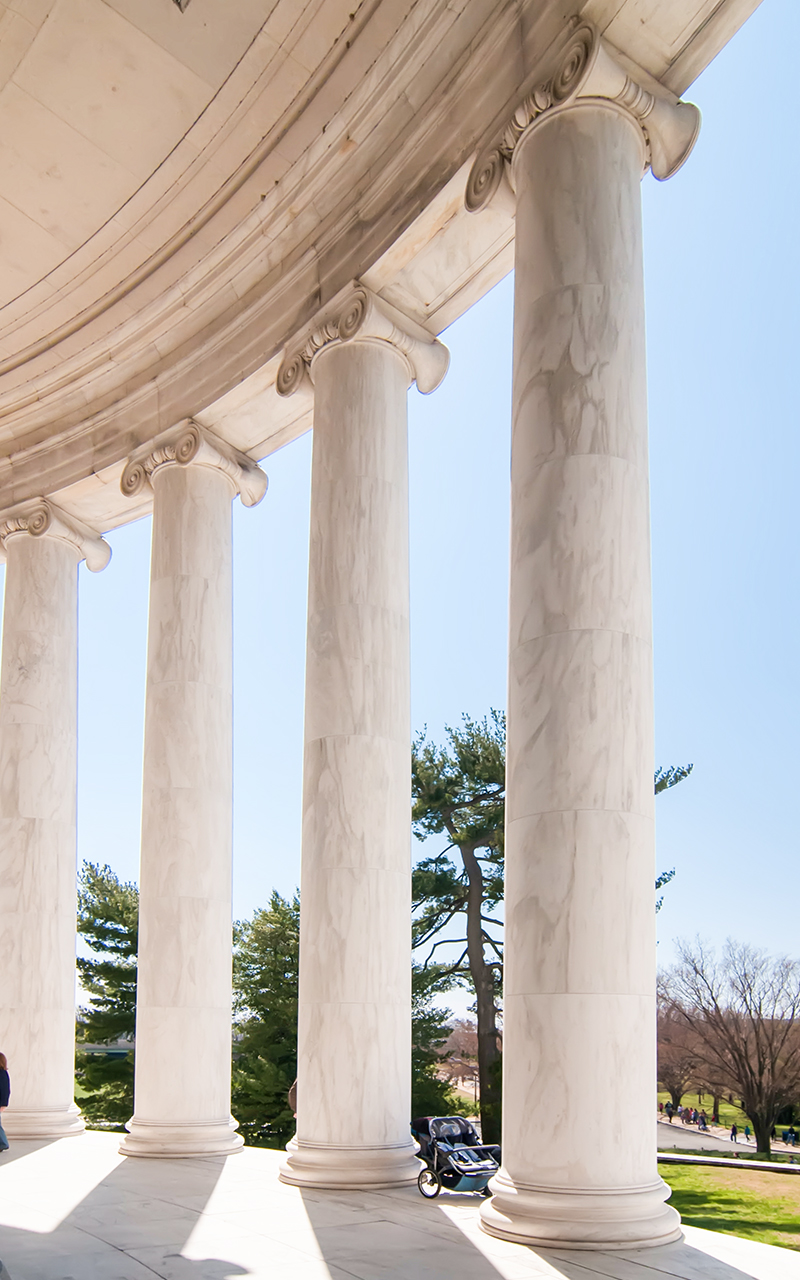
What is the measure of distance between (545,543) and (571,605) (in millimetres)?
10953

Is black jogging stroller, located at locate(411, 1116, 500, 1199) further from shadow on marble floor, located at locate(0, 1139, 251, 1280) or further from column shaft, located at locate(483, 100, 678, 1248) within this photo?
shadow on marble floor, located at locate(0, 1139, 251, 1280)

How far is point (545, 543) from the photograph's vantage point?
17412cm

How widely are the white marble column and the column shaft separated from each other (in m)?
0.29

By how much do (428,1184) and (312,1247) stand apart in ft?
140

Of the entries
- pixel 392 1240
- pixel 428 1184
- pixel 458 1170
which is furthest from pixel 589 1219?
pixel 428 1184

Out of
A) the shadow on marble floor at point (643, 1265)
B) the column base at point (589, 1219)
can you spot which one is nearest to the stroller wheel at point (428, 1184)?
the column base at point (589, 1219)

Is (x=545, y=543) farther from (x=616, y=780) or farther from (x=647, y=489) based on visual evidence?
(x=616, y=780)

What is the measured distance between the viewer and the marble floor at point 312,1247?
140375 millimetres

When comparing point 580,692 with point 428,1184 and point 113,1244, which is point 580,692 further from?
point 113,1244

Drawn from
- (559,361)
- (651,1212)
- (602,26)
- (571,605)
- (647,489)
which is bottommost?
(651,1212)

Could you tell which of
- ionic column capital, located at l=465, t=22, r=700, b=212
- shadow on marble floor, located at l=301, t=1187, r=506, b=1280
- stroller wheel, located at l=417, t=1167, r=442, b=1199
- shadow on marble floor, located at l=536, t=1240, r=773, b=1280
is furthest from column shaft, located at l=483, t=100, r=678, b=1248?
stroller wheel, located at l=417, t=1167, r=442, b=1199

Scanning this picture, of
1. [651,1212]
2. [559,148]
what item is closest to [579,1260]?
[651,1212]

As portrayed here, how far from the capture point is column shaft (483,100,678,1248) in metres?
153

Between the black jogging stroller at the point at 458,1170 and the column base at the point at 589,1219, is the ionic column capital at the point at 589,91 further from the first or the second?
the black jogging stroller at the point at 458,1170
